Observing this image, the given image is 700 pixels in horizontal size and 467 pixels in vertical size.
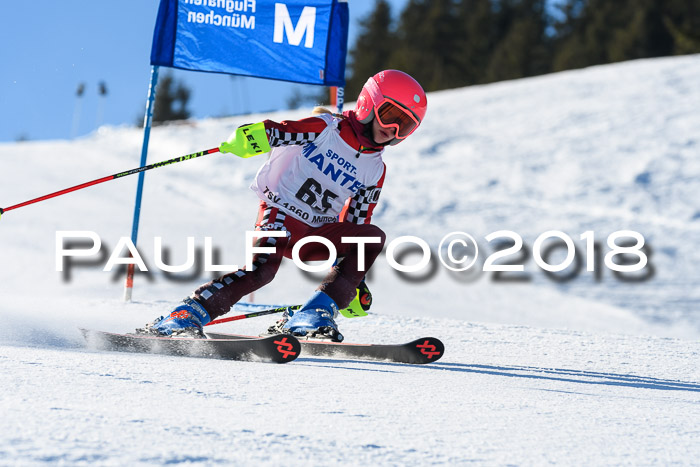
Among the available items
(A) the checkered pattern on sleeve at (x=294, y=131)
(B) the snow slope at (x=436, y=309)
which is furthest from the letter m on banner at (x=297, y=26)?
(A) the checkered pattern on sleeve at (x=294, y=131)

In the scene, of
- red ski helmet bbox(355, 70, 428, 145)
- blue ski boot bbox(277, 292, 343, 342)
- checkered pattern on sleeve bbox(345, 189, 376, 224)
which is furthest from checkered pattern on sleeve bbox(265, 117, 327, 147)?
blue ski boot bbox(277, 292, 343, 342)

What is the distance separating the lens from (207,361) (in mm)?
3209

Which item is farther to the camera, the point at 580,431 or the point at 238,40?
the point at 238,40

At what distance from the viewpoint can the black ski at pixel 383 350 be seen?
142 inches

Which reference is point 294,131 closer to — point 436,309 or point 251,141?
point 251,141

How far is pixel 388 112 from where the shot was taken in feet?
12.4

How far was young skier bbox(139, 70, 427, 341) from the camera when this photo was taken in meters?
Result: 3.64

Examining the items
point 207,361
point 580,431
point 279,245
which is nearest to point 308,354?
point 279,245

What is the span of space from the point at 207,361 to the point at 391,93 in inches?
57.9

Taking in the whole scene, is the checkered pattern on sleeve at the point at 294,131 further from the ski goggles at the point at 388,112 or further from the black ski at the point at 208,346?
the black ski at the point at 208,346

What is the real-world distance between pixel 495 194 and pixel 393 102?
1140cm

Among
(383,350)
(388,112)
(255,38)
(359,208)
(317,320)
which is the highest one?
(255,38)

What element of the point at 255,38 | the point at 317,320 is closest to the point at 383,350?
the point at 317,320

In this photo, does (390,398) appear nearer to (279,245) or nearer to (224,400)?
(224,400)
